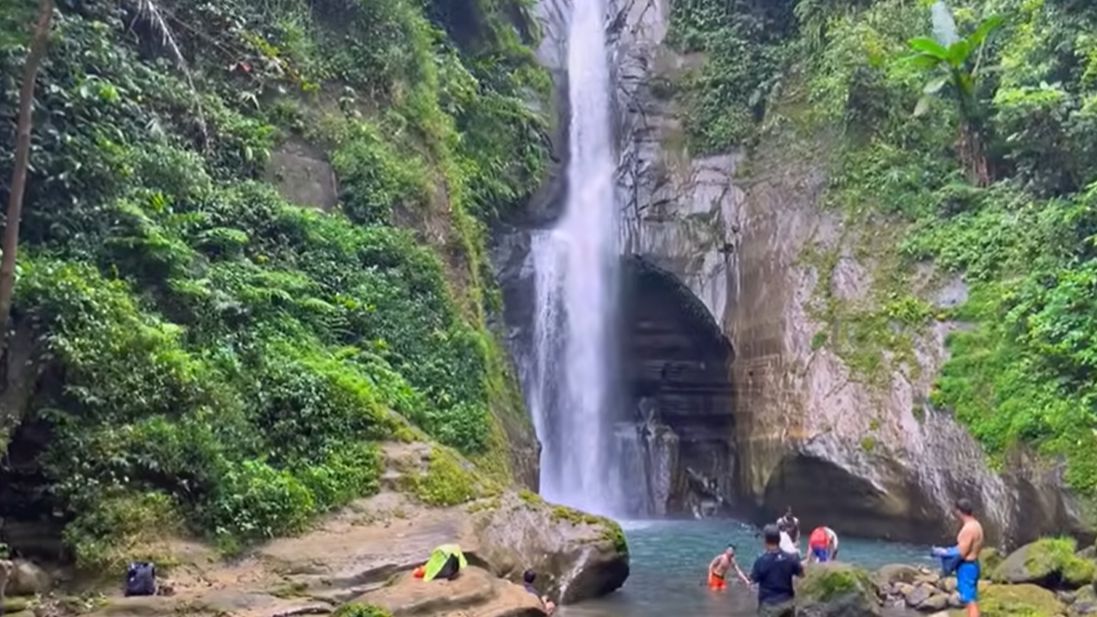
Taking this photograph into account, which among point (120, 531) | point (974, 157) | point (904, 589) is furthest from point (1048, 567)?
point (974, 157)

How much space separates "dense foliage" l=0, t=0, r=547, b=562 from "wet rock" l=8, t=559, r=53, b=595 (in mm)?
577

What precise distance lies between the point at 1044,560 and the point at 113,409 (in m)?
11.7

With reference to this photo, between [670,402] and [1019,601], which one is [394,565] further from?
[670,402]

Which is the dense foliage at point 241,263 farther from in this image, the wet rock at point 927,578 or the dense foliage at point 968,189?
the dense foliage at point 968,189

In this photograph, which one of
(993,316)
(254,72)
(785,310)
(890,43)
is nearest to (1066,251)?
(993,316)

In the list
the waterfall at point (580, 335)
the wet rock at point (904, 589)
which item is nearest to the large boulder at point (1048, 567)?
the wet rock at point (904, 589)

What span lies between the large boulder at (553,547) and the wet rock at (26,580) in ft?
15.0

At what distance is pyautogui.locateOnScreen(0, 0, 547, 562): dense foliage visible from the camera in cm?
1179

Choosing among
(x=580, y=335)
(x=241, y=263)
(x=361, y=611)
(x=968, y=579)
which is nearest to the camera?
(x=361, y=611)

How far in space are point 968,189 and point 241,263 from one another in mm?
14527

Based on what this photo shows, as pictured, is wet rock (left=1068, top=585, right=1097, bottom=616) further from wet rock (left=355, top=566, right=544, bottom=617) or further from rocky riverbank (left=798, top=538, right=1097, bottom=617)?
wet rock (left=355, top=566, right=544, bottom=617)

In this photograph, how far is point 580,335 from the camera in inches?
1070

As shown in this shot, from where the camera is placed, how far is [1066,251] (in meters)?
17.8

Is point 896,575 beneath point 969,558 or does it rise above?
beneath
